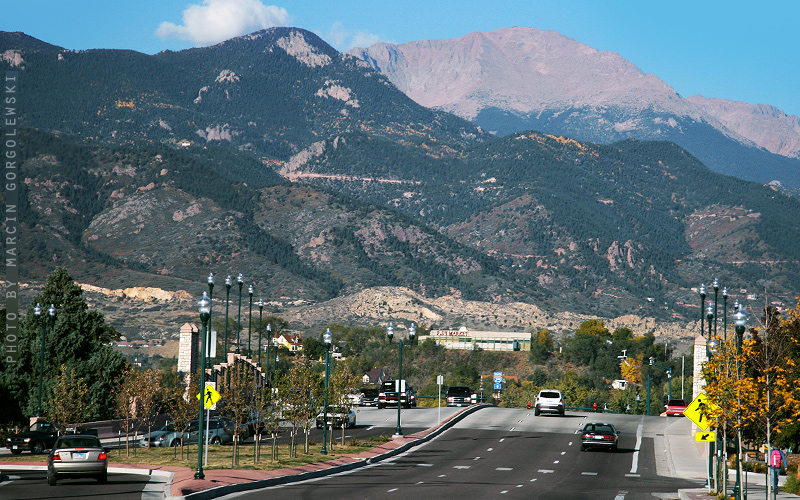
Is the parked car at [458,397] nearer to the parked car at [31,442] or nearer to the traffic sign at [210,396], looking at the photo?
the parked car at [31,442]

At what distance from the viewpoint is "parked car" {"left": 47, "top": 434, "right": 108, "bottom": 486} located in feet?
99.6

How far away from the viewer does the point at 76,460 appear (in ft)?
101

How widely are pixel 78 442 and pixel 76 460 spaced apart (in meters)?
0.82

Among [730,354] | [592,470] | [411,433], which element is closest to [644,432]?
[411,433]

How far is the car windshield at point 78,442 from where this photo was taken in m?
31.1

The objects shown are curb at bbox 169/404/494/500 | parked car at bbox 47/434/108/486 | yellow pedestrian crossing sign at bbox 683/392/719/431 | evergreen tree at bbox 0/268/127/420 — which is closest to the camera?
curb at bbox 169/404/494/500

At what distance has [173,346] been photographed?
520 ft

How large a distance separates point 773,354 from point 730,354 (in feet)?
4.96

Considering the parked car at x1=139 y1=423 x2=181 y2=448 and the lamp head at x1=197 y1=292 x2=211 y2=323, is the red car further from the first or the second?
the lamp head at x1=197 y1=292 x2=211 y2=323

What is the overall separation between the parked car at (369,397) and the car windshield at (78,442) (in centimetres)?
5194

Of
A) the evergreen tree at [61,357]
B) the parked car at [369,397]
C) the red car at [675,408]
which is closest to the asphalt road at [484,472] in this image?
the red car at [675,408]

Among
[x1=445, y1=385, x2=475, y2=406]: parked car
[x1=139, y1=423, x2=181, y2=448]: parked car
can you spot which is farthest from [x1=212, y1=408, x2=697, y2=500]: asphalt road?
[x1=445, y1=385, x2=475, y2=406]: parked car

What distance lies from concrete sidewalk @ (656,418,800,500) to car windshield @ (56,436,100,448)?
19705mm

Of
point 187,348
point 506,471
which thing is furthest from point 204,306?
point 187,348
